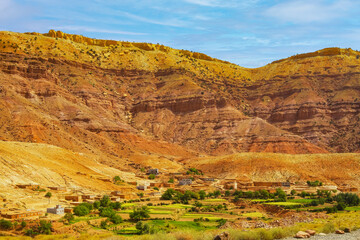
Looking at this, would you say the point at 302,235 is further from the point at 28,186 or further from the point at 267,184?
the point at 267,184

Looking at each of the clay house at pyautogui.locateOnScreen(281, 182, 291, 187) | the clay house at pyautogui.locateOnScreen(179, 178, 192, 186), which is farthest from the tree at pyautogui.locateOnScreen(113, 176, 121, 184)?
the clay house at pyautogui.locateOnScreen(281, 182, 291, 187)

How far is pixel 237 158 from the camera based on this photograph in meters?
94.9

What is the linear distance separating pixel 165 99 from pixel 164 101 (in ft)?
2.54

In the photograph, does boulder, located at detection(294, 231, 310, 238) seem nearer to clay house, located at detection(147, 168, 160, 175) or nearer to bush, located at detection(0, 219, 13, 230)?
bush, located at detection(0, 219, 13, 230)

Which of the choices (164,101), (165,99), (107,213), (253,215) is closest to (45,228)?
(107,213)

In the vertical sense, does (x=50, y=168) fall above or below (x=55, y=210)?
above

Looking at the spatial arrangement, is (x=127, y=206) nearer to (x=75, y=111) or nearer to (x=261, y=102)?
(x=75, y=111)

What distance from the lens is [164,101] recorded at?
5340 inches

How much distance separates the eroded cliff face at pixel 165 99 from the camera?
338 ft

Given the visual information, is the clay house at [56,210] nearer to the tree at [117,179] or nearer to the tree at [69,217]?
the tree at [69,217]

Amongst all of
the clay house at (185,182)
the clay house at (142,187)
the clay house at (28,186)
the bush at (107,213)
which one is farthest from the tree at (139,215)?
the clay house at (185,182)

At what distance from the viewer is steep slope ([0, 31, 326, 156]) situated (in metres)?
99.1

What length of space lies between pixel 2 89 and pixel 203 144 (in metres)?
46.7

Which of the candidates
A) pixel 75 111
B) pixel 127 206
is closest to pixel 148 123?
pixel 75 111
